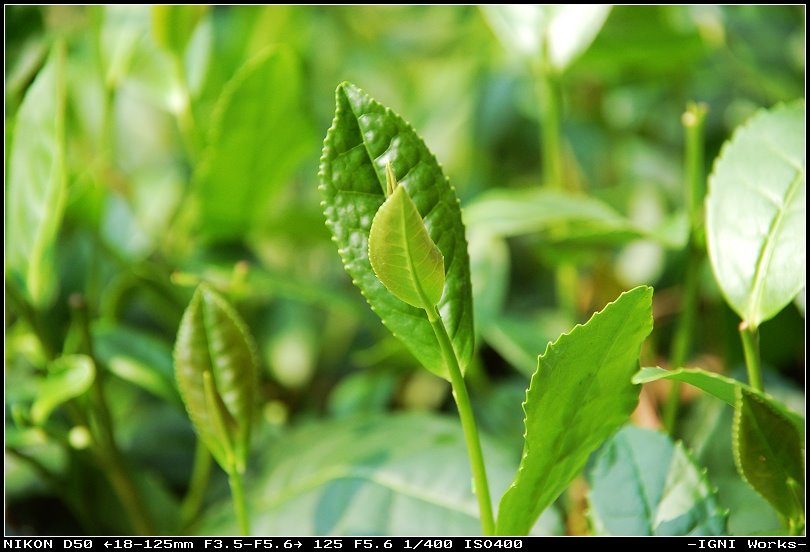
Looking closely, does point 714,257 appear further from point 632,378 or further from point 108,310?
point 108,310

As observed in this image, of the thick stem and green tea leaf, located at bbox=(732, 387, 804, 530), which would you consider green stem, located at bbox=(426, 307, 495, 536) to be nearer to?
green tea leaf, located at bbox=(732, 387, 804, 530)

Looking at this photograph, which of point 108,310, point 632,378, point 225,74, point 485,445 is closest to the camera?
point 632,378

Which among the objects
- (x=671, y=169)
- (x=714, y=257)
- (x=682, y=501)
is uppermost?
(x=671, y=169)

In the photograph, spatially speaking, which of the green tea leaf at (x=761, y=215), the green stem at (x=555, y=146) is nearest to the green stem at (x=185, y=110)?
the green stem at (x=555, y=146)

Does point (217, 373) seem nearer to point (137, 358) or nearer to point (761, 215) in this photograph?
point (137, 358)

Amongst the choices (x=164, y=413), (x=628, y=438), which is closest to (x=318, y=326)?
(x=164, y=413)
